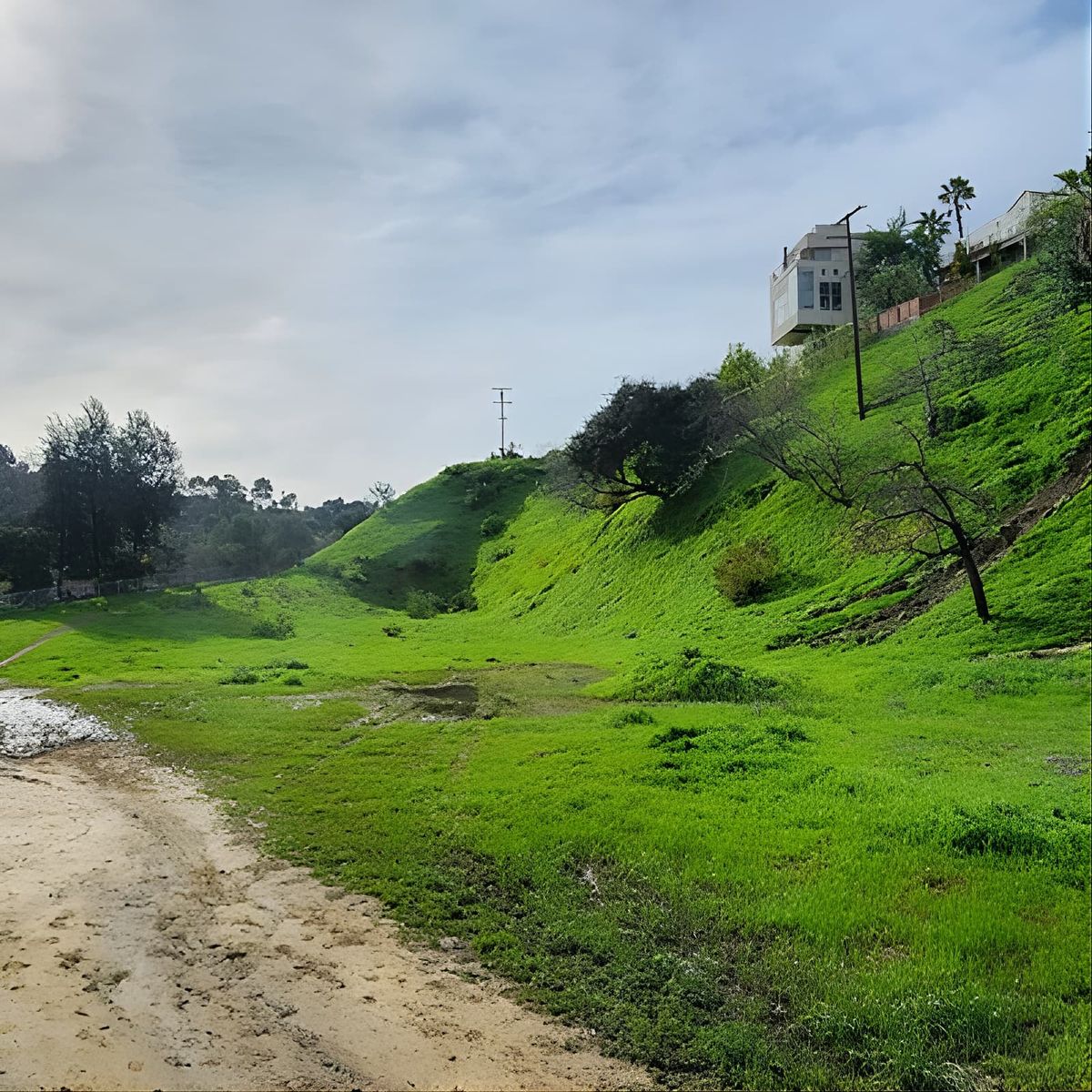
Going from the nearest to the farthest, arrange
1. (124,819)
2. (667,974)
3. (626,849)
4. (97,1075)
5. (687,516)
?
(97,1075) → (667,974) → (626,849) → (124,819) → (687,516)

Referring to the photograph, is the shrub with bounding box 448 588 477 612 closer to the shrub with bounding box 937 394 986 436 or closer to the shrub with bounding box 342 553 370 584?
the shrub with bounding box 342 553 370 584

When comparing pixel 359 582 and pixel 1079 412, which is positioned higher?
pixel 1079 412

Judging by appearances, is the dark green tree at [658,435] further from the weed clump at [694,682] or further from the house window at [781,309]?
the weed clump at [694,682]

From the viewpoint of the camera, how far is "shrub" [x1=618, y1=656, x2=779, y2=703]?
17.6 metres

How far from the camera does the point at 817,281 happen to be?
55.6m

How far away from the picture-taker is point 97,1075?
6023 millimetres

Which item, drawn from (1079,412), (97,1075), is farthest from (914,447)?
(97,1075)

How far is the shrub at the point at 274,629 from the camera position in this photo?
130 feet

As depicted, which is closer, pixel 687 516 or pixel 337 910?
pixel 337 910

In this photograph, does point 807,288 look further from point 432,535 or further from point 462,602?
point 432,535

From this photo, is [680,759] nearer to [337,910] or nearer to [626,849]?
[626,849]

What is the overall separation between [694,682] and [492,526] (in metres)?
54.2

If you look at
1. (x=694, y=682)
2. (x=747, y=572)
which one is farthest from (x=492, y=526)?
(x=694, y=682)

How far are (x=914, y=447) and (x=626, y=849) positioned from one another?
25.7 metres
